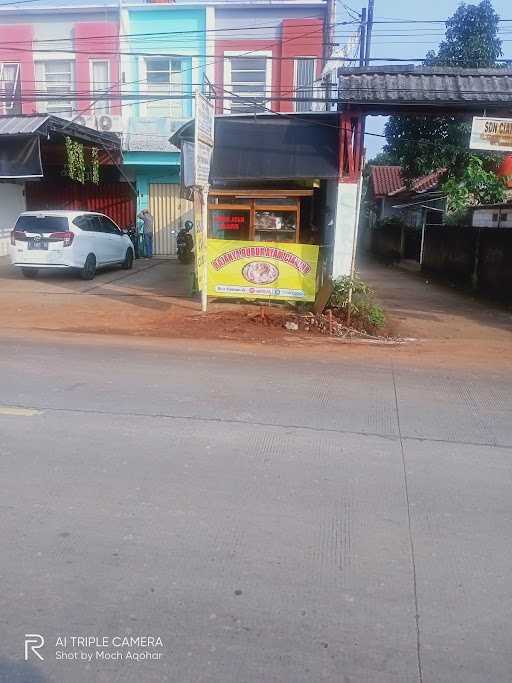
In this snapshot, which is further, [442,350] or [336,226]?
[336,226]

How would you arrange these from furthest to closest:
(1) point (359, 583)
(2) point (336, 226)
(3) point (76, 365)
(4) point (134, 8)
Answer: (4) point (134, 8) → (2) point (336, 226) → (3) point (76, 365) → (1) point (359, 583)

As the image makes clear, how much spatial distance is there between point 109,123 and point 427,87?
45.0 ft

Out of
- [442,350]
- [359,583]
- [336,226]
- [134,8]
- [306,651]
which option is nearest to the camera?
[306,651]

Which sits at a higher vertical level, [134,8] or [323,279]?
[134,8]

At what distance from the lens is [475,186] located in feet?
55.4

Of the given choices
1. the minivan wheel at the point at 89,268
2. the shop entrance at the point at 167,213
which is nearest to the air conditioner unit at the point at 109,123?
the shop entrance at the point at 167,213

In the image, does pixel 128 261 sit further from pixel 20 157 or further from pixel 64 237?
pixel 20 157

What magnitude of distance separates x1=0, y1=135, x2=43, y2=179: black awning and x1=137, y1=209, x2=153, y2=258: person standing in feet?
18.4

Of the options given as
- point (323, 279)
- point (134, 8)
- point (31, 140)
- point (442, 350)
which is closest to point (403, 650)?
point (442, 350)

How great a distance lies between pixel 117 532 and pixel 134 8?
2159 centimetres

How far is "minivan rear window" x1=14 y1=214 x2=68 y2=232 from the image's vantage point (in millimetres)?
14633

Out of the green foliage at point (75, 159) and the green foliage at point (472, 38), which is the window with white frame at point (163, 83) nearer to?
the green foliage at point (75, 159)

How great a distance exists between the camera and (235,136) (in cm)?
1242

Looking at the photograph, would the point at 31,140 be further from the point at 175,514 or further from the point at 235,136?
the point at 175,514
